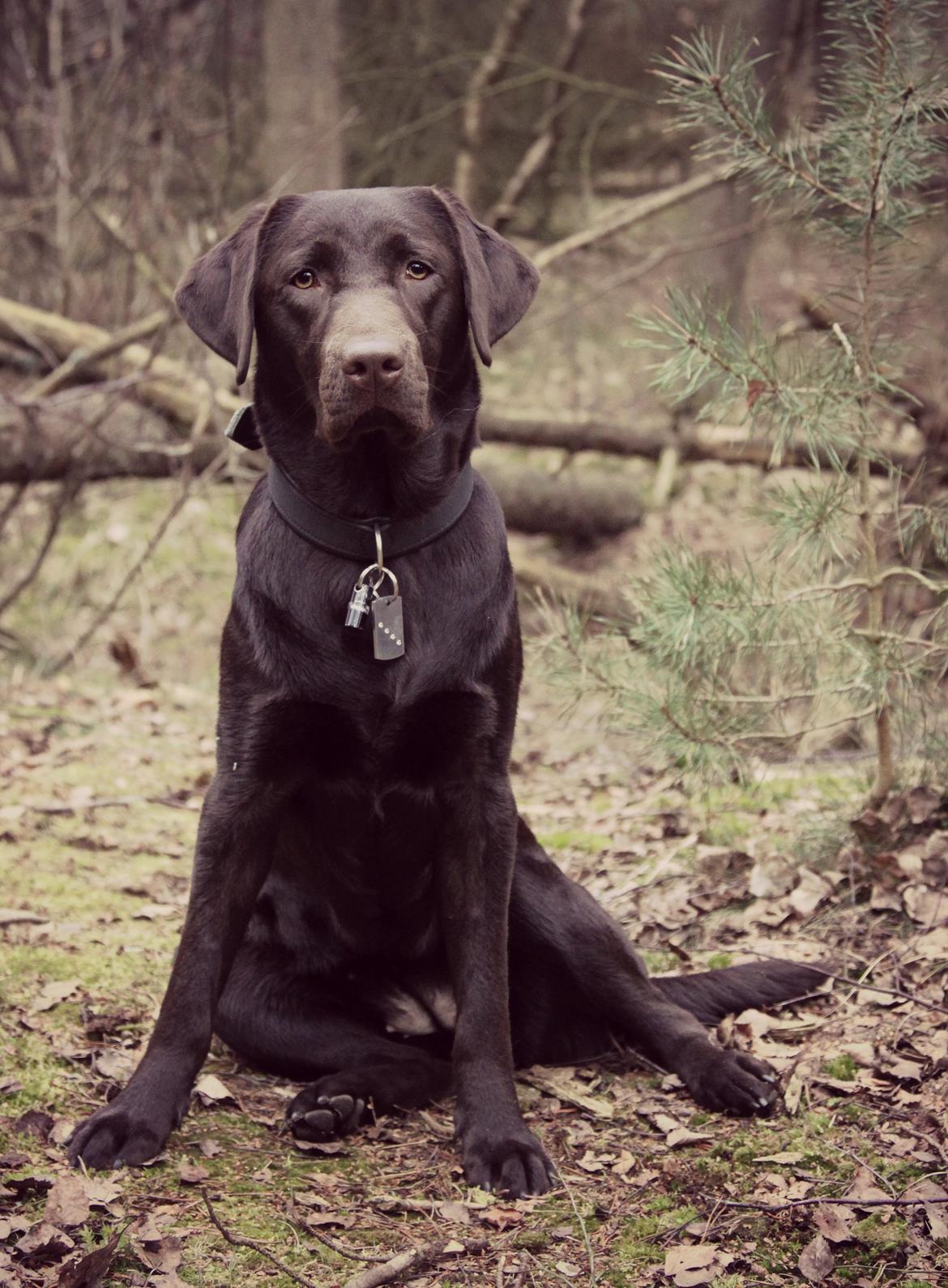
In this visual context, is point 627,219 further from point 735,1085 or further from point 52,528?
point 735,1085

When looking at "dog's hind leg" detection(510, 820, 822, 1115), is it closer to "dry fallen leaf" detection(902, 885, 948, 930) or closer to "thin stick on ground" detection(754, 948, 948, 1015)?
"thin stick on ground" detection(754, 948, 948, 1015)

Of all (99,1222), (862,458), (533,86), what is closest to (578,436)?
(533,86)

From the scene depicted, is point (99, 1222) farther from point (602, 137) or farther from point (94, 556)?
point (602, 137)

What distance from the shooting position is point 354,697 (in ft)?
8.95

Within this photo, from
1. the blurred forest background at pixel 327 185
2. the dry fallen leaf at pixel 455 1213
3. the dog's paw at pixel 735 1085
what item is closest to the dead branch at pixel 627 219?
the blurred forest background at pixel 327 185

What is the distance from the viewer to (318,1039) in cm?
301

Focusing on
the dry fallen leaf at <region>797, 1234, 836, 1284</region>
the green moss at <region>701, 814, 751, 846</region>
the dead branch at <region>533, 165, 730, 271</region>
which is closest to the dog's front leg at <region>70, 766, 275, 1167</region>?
the dry fallen leaf at <region>797, 1234, 836, 1284</region>

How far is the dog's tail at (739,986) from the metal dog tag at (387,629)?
3.72 feet

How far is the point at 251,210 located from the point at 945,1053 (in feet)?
7.68

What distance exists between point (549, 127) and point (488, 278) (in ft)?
26.1

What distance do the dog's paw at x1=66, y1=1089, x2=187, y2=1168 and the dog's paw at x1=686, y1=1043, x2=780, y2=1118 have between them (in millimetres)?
1104

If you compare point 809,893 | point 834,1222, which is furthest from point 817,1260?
point 809,893

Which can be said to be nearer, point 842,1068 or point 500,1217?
point 500,1217

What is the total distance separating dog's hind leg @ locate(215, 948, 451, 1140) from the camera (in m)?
2.93
